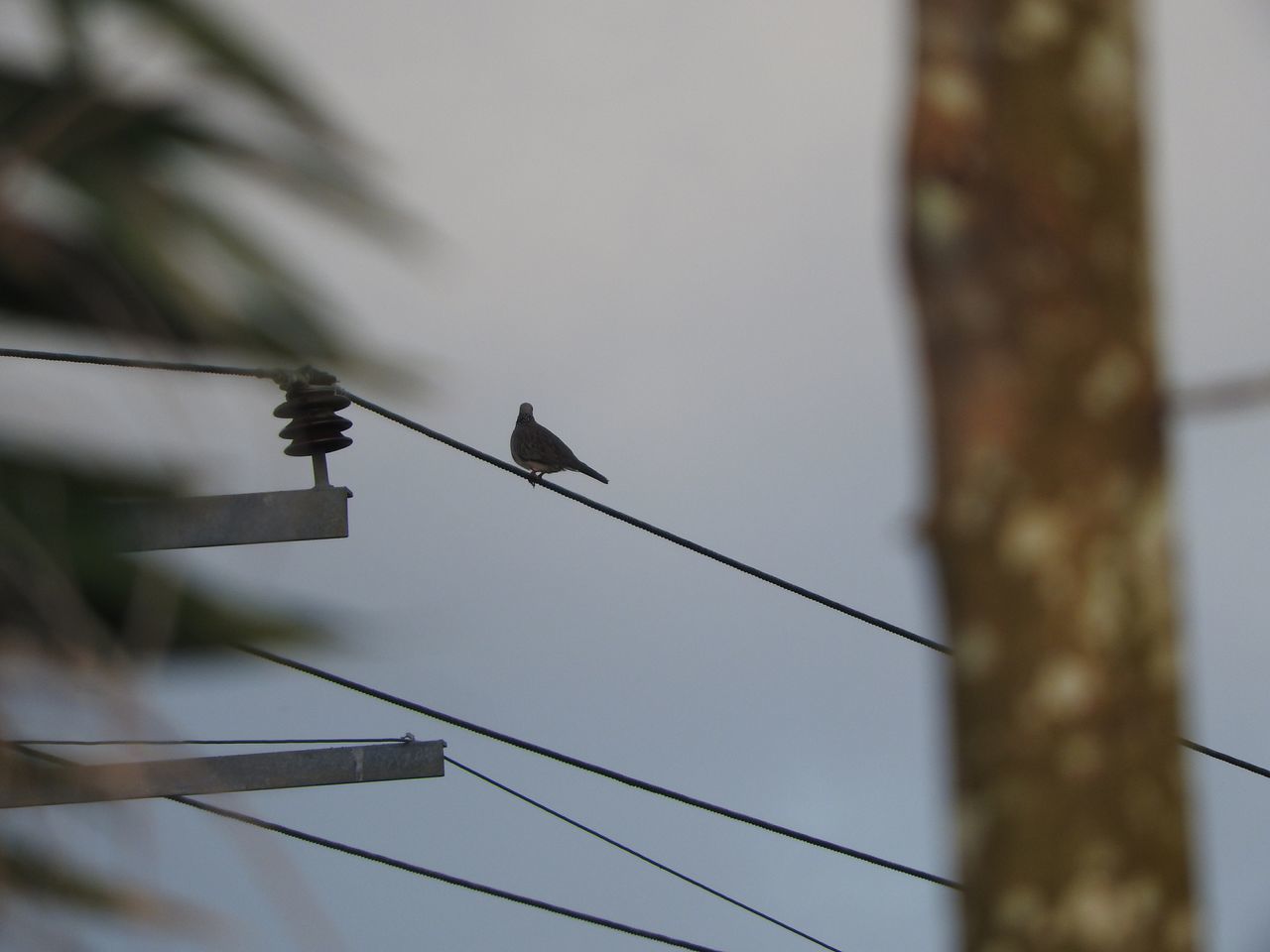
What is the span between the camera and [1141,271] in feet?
8.27

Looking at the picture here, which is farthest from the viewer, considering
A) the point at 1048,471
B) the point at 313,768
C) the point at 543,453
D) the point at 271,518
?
the point at 543,453

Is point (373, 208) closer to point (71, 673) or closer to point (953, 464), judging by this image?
point (71, 673)

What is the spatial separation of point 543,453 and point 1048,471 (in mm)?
11911

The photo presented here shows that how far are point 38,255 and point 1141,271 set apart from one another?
168 centimetres

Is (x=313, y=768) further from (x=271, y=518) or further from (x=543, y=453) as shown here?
(x=543, y=453)

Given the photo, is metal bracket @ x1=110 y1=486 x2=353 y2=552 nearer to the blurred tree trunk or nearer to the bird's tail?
the blurred tree trunk

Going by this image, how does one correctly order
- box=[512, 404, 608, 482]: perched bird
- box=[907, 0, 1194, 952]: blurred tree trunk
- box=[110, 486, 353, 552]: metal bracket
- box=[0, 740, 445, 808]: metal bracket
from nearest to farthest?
box=[907, 0, 1194, 952]: blurred tree trunk
box=[110, 486, 353, 552]: metal bracket
box=[0, 740, 445, 808]: metal bracket
box=[512, 404, 608, 482]: perched bird

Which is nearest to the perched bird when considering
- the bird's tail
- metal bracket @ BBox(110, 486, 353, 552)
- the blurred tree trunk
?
the bird's tail

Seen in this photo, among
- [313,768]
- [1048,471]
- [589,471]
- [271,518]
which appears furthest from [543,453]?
[1048,471]

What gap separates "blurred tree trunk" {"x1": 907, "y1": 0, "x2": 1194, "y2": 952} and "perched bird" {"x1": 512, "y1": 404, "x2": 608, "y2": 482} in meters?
11.6

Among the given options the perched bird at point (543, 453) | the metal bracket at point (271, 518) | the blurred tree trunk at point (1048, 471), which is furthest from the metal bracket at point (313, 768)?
the perched bird at point (543, 453)

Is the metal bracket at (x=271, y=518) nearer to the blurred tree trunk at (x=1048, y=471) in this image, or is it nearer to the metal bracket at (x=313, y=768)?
the metal bracket at (x=313, y=768)

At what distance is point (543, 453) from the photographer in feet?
46.6

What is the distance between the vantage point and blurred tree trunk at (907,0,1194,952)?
2303mm
